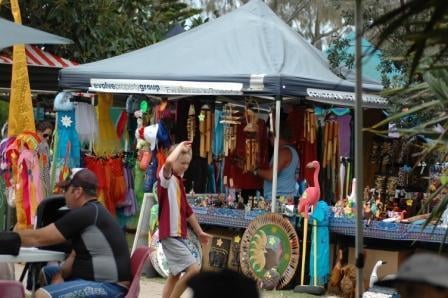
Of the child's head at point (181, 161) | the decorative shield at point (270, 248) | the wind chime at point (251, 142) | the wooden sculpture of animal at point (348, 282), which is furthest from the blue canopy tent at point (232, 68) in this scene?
the child's head at point (181, 161)

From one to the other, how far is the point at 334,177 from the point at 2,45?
6.59 metres

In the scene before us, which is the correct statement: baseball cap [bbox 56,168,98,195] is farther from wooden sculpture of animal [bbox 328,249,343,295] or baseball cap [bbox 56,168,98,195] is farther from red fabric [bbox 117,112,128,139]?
red fabric [bbox 117,112,128,139]

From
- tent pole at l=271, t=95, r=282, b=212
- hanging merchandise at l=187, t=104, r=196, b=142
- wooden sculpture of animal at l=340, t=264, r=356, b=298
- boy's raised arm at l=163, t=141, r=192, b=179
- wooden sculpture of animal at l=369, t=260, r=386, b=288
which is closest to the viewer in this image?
boy's raised arm at l=163, t=141, r=192, b=179

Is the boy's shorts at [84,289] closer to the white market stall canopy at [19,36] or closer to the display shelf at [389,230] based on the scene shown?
the white market stall canopy at [19,36]

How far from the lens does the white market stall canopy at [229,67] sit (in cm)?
1129

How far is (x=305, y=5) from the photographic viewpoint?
33.9 meters

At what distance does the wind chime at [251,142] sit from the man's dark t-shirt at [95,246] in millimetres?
5906

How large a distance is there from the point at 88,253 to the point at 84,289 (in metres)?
0.25

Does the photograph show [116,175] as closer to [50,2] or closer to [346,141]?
[346,141]

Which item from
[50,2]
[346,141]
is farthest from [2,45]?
[50,2]

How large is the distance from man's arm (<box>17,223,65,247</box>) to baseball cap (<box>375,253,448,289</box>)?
3570 millimetres

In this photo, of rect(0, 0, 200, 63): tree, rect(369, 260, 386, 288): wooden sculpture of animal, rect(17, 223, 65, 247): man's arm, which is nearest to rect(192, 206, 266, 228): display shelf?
rect(369, 260, 386, 288): wooden sculpture of animal

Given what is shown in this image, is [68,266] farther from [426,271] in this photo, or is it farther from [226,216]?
[226,216]

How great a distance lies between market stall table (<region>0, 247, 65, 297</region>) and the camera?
639cm
